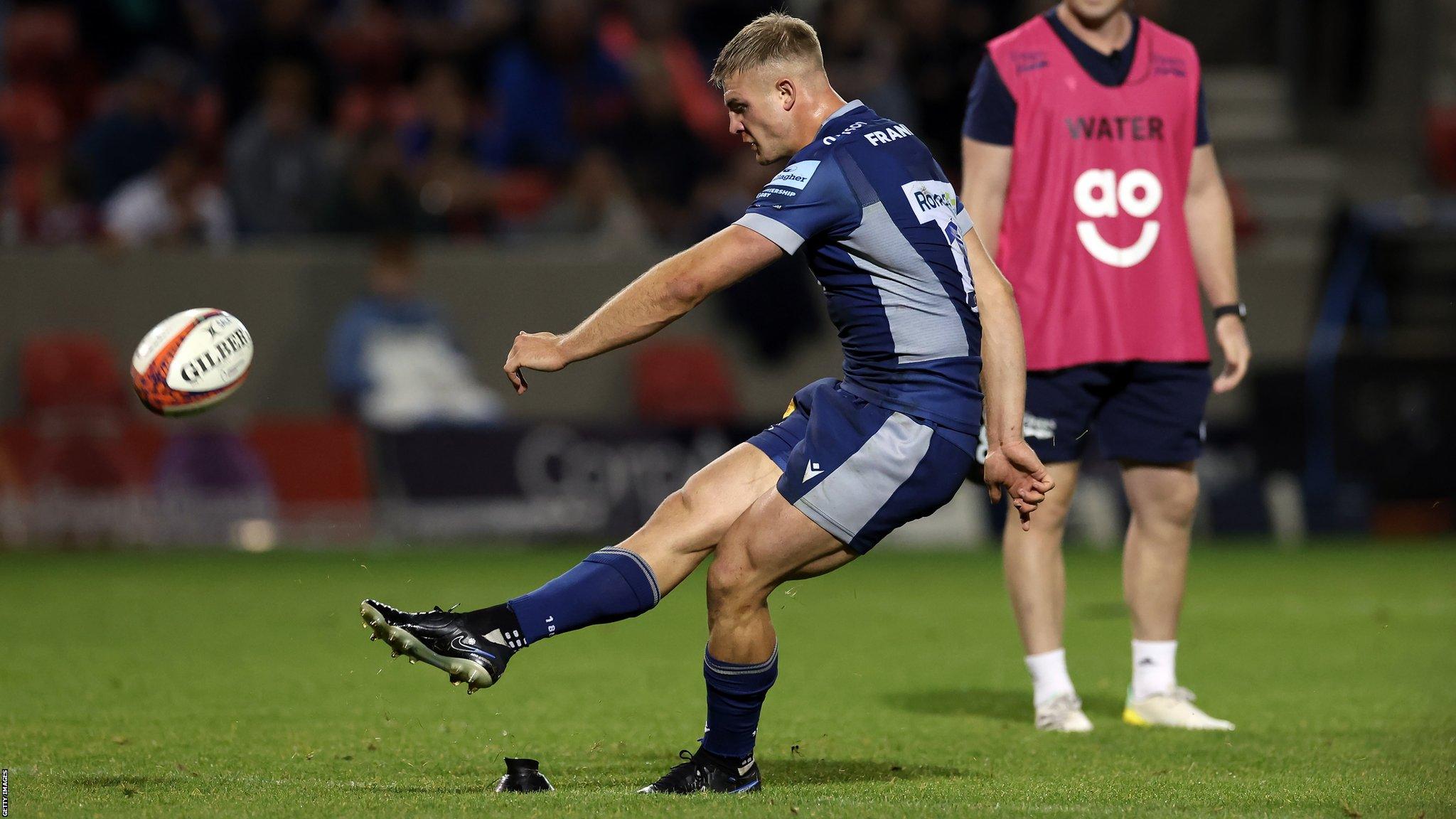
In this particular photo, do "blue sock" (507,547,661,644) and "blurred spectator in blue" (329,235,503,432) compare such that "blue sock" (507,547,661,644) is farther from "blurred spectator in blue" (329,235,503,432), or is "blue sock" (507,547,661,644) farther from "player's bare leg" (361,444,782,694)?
"blurred spectator in blue" (329,235,503,432)

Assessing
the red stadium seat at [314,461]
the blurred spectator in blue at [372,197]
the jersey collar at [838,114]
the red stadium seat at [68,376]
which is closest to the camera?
the jersey collar at [838,114]

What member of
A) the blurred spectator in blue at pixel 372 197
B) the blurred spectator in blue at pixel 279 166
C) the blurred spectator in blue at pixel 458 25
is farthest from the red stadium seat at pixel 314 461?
the blurred spectator in blue at pixel 458 25

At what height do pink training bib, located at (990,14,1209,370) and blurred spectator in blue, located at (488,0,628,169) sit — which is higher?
blurred spectator in blue, located at (488,0,628,169)

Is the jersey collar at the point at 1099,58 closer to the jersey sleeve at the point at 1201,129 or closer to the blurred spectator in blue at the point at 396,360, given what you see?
the jersey sleeve at the point at 1201,129

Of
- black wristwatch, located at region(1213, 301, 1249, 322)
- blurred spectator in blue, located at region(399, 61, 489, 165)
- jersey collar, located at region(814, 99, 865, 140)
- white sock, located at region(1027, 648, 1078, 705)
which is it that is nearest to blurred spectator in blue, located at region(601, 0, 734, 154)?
blurred spectator in blue, located at region(399, 61, 489, 165)

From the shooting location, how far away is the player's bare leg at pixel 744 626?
199 inches

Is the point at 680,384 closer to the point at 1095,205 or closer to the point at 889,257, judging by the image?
the point at 1095,205

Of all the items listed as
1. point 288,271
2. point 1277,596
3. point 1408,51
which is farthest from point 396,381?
point 1408,51

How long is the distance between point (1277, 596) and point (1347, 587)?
667 mm

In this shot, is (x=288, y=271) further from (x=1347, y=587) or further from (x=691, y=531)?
(x=691, y=531)

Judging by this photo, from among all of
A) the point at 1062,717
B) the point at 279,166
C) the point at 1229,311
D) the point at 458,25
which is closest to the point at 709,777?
the point at 1062,717

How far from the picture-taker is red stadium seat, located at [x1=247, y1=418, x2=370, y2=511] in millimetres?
13469

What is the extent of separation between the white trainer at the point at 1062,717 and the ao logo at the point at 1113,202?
150 cm

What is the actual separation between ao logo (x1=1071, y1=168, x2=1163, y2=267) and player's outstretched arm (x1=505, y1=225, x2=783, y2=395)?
2.11 meters
